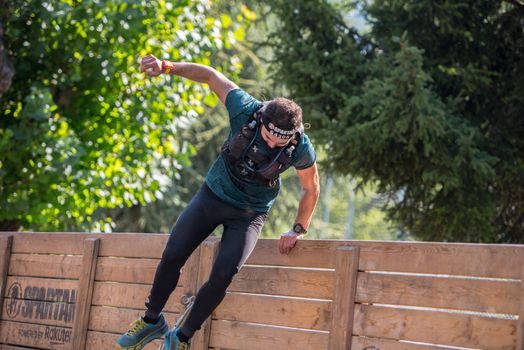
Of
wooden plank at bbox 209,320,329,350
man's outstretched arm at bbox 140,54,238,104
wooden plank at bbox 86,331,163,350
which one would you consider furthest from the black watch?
wooden plank at bbox 86,331,163,350

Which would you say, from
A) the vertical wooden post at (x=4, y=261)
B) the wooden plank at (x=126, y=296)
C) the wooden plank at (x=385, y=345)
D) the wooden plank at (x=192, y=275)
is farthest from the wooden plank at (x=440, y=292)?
the vertical wooden post at (x=4, y=261)

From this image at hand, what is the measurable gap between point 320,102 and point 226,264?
19.1 feet

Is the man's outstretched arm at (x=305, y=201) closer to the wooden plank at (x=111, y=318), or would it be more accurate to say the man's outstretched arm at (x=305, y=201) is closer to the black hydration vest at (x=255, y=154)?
the black hydration vest at (x=255, y=154)

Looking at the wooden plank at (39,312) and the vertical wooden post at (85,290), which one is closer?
the vertical wooden post at (85,290)

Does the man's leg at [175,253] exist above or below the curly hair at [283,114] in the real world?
below

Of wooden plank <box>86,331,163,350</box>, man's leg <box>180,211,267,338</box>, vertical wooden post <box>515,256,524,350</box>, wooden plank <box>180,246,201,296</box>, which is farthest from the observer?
wooden plank <box>86,331,163,350</box>

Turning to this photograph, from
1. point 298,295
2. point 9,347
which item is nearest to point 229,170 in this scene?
point 298,295

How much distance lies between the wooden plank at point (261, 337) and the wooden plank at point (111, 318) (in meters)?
0.86

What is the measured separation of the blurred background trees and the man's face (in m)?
3.69

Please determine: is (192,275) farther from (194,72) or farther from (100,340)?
(194,72)

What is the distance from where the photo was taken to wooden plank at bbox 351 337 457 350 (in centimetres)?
448

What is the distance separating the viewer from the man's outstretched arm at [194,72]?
5047mm

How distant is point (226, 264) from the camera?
495cm

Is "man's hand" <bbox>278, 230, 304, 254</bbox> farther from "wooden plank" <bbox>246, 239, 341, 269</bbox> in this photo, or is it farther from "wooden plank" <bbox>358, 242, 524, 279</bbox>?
"wooden plank" <bbox>358, 242, 524, 279</bbox>
